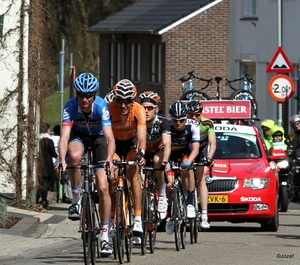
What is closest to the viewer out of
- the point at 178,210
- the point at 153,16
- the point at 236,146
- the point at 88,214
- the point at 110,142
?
the point at 110,142

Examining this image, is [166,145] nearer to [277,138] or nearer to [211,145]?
[211,145]

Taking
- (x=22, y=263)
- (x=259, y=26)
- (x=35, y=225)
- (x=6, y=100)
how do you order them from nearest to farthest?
(x=22, y=263), (x=35, y=225), (x=6, y=100), (x=259, y=26)

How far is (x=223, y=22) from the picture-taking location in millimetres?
45812

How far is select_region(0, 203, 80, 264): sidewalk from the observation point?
14.0 meters

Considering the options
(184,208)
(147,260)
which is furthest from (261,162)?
(147,260)

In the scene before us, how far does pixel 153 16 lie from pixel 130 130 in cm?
3562

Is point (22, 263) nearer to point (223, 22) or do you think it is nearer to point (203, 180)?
point (203, 180)

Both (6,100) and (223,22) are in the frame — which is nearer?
(6,100)

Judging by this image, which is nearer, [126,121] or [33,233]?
[126,121]

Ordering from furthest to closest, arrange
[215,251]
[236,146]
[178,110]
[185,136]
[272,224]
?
[236,146] < [272,224] < [185,136] < [178,110] < [215,251]

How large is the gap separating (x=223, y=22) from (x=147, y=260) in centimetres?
3332

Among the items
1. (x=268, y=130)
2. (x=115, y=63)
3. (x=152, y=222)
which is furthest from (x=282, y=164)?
(x=115, y=63)

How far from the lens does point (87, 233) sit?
12.1 meters

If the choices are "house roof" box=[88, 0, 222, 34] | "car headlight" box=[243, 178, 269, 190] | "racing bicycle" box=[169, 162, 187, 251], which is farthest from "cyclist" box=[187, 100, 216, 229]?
"house roof" box=[88, 0, 222, 34]
